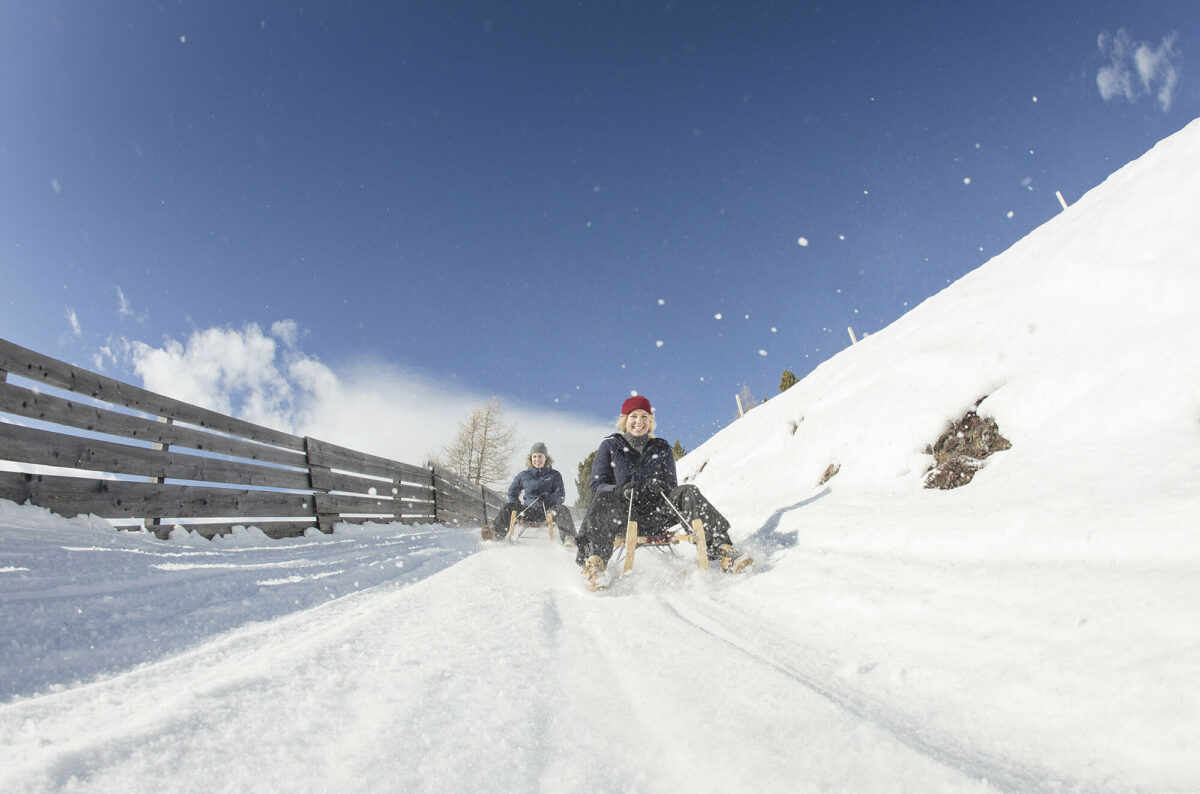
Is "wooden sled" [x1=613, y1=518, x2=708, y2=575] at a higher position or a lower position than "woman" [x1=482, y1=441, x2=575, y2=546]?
lower

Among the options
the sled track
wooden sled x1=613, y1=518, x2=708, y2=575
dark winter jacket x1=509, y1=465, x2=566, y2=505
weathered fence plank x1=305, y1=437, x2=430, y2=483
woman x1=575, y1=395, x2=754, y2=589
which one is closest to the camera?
the sled track

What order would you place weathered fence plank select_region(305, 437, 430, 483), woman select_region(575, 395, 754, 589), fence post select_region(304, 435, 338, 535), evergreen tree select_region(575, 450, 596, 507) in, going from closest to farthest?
woman select_region(575, 395, 754, 589) → fence post select_region(304, 435, 338, 535) → weathered fence plank select_region(305, 437, 430, 483) → evergreen tree select_region(575, 450, 596, 507)

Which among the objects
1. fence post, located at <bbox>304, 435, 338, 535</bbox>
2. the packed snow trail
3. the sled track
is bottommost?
the sled track

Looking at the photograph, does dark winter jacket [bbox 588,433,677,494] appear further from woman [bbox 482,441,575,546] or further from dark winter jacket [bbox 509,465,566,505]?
dark winter jacket [bbox 509,465,566,505]

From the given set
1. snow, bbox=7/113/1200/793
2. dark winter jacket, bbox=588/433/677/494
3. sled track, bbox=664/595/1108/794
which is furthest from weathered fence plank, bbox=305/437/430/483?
sled track, bbox=664/595/1108/794

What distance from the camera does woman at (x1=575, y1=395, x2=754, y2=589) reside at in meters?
3.29

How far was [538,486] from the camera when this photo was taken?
7.92 m

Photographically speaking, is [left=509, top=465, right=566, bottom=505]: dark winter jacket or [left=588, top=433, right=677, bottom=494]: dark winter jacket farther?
[left=509, top=465, right=566, bottom=505]: dark winter jacket

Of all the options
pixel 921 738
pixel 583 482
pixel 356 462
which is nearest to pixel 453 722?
pixel 921 738

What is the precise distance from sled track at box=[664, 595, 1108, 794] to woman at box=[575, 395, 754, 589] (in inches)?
56.5

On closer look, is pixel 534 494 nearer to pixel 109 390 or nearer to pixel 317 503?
pixel 317 503

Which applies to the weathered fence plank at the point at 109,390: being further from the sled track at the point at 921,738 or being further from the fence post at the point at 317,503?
the sled track at the point at 921,738

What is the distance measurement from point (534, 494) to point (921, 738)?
23.1ft

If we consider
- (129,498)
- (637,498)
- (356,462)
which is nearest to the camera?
(637,498)
